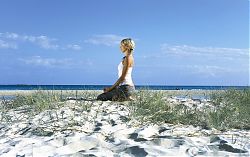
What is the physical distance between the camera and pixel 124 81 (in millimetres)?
8586

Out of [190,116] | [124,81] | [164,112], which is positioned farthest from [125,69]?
[190,116]

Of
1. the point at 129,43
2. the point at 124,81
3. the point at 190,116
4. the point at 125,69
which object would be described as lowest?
the point at 190,116

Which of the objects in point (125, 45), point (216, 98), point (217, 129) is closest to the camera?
point (217, 129)

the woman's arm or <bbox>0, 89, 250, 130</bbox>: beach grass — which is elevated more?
the woman's arm

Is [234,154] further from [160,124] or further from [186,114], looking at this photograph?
[186,114]

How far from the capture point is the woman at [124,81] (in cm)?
851

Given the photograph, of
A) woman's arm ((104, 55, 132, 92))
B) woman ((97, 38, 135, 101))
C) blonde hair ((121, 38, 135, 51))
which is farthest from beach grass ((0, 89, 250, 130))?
blonde hair ((121, 38, 135, 51))

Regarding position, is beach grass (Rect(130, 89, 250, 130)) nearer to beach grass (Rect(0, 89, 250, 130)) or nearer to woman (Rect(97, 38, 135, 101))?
beach grass (Rect(0, 89, 250, 130))

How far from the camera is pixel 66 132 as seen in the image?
18.2ft

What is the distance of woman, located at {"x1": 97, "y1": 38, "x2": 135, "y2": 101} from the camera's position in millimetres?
8508

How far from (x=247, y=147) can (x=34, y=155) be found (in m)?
2.38

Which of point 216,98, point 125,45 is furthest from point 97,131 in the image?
point 216,98

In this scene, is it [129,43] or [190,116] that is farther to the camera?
[129,43]

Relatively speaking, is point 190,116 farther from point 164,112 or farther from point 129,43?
point 129,43
